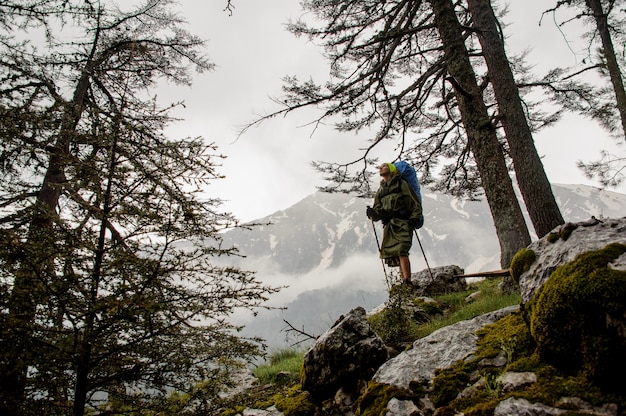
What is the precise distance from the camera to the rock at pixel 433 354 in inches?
84.0

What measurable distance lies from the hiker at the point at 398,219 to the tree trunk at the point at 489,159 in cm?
116

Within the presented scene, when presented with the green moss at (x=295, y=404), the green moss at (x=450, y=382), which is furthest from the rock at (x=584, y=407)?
the green moss at (x=295, y=404)

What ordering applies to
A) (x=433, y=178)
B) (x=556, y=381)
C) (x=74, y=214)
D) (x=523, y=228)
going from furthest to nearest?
(x=433, y=178) → (x=523, y=228) → (x=74, y=214) → (x=556, y=381)

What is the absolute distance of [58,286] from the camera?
1.89m

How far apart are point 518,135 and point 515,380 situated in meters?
4.28

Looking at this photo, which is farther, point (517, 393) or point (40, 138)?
point (40, 138)

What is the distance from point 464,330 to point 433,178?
22.3 feet

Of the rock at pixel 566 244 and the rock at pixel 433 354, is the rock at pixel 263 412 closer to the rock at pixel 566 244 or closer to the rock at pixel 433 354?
the rock at pixel 433 354

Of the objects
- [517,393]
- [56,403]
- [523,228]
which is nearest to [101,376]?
[56,403]

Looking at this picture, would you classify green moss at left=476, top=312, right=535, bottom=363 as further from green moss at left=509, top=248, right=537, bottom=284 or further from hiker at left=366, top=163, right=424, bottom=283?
hiker at left=366, top=163, right=424, bottom=283

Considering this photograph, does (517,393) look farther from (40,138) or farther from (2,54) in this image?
(2,54)

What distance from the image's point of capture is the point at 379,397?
208cm

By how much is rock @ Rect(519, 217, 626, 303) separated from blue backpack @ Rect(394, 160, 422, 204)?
3556mm

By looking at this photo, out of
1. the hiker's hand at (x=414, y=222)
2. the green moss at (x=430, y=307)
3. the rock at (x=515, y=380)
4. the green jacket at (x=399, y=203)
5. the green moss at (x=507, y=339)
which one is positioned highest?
the green jacket at (x=399, y=203)
